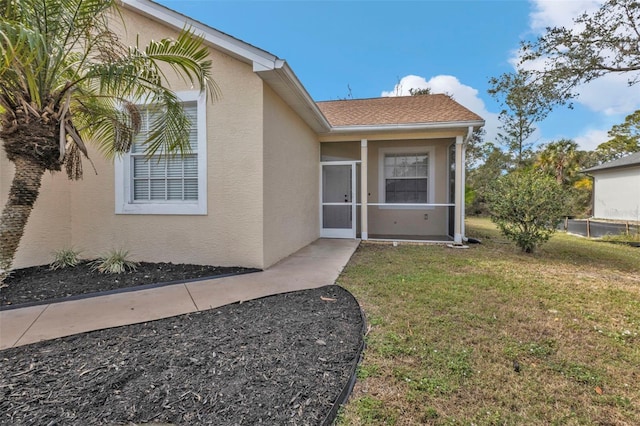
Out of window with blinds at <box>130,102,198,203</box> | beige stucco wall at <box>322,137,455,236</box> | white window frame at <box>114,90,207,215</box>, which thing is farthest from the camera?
beige stucco wall at <box>322,137,455,236</box>

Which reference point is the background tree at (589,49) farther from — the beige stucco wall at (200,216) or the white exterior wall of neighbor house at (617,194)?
the white exterior wall of neighbor house at (617,194)

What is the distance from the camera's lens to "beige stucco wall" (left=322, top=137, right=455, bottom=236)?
10086mm

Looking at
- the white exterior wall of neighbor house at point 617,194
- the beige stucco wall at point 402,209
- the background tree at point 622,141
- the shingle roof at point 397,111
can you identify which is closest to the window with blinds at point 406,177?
the beige stucco wall at point 402,209

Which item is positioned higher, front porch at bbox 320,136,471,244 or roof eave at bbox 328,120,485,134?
roof eave at bbox 328,120,485,134

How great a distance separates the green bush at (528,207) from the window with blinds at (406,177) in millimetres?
2634

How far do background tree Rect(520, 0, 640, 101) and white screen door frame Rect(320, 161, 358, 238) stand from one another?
5853 mm

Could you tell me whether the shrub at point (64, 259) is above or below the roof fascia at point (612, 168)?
below

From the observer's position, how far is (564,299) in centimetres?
427

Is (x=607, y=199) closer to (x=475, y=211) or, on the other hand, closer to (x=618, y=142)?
(x=475, y=211)

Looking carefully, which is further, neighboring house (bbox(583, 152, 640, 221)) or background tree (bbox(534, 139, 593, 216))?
background tree (bbox(534, 139, 593, 216))

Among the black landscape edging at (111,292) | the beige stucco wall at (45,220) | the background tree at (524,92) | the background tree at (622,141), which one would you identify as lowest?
the black landscape edging at (111,292)

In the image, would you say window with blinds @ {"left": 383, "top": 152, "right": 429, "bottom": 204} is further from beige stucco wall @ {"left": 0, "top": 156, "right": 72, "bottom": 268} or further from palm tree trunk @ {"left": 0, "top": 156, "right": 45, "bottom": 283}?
palm tree trunk @ {"left": 0, "top": 156, "right": 45, "bottom": 283}

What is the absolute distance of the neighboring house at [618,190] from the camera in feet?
59.2

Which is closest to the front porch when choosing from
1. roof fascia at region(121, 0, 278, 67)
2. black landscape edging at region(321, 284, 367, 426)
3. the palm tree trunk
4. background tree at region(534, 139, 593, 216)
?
roof fascia at region(121, 0, 278, 67)
